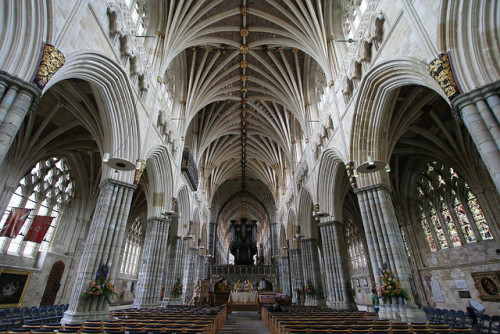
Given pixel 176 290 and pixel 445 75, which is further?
pixel 176 290

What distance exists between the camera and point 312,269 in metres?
19.5

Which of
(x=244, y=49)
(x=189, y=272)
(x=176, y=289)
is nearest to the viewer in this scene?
(x=176, y=289)

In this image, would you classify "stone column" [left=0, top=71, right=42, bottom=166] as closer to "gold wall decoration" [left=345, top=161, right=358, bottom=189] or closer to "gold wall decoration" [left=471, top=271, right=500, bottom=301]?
"gold wall decoration" [left=345, top=161, right=358, bottom=189]

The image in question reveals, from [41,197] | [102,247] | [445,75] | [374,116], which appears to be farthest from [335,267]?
[41,197]

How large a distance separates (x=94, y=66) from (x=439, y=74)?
10439mm

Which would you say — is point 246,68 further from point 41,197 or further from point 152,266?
point 41,197

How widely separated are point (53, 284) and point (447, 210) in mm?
25831

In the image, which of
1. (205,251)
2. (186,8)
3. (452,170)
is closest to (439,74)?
(452,170)

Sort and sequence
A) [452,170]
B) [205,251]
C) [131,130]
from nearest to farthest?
[131,130]
[452,170]
[205,251]

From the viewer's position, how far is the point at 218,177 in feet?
116

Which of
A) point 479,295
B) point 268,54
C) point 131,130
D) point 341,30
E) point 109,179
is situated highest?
point 268,54

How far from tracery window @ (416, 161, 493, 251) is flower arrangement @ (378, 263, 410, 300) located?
27.1 feet

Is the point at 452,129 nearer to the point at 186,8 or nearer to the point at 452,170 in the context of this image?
the point at 452,170

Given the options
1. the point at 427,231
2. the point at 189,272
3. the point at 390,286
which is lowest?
the point at 390,286
